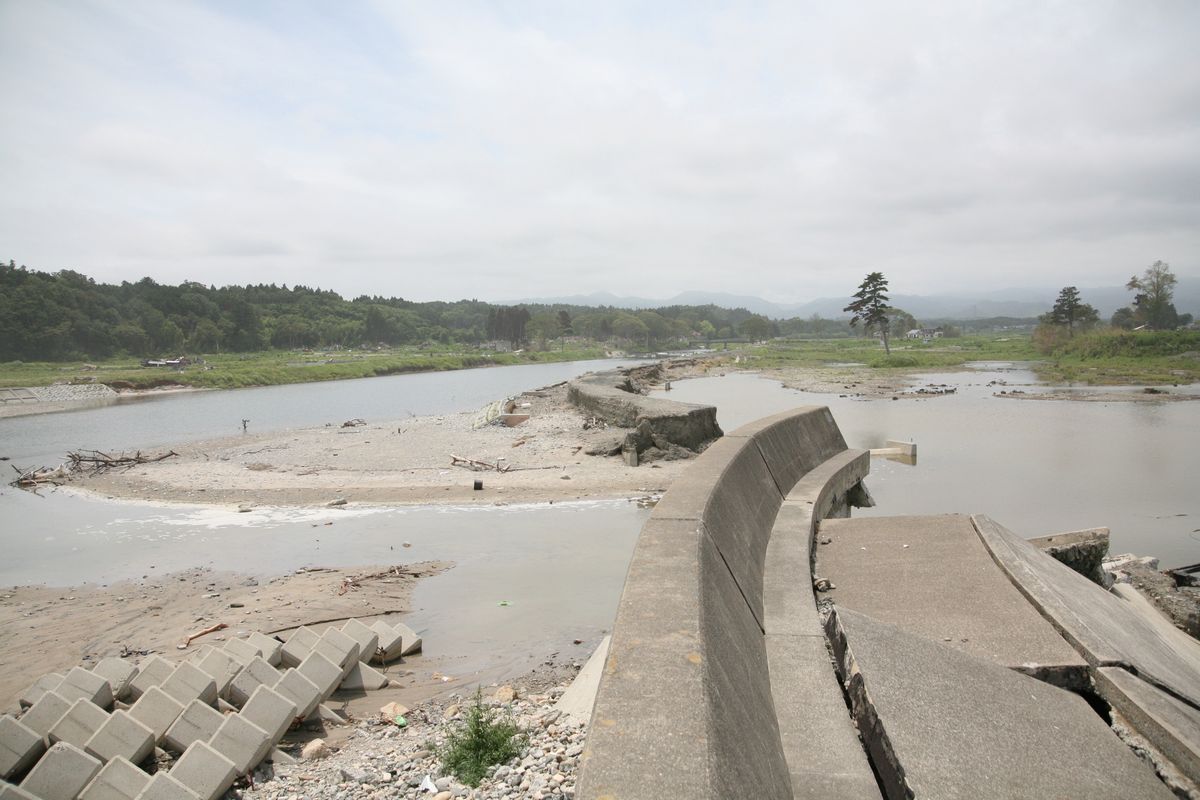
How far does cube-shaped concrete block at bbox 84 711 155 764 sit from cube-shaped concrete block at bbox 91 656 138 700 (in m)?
1.22

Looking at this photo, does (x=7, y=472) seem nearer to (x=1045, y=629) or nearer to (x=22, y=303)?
(x=1045, y=629)

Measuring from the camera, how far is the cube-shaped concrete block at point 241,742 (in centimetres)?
488

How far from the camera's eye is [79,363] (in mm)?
73625

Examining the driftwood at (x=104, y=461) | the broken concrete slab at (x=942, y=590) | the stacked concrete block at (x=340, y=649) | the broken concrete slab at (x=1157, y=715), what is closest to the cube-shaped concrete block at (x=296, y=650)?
the stacked concrete block at (x=340, y=649)

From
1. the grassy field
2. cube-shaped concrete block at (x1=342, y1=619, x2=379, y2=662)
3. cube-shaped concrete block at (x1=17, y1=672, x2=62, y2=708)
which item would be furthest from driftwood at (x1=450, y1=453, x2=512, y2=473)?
the grassy field

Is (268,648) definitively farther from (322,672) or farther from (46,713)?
(46,713)

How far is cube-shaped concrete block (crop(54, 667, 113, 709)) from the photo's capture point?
5.86m

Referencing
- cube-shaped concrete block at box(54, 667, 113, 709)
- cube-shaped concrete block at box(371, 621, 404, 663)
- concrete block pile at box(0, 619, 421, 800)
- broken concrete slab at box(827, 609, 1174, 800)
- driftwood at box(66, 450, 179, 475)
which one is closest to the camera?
broken concrete slab at box(827, 609, 1174, 800)

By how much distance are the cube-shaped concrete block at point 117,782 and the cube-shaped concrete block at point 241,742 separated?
1.48ft

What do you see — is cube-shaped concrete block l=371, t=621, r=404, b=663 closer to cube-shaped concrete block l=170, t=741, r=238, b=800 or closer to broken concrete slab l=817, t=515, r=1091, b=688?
cube-shaped concrete block l=170, t=741, r=238, b=800

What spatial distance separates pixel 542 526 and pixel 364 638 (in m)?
5.84

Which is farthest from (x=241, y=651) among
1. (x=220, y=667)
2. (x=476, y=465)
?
(x=476, y=465)

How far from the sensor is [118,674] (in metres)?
6.39

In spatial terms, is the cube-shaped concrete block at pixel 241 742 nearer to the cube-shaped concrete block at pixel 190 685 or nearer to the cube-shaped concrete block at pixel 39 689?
the cube-shaped concrete block at pixel 190 685
